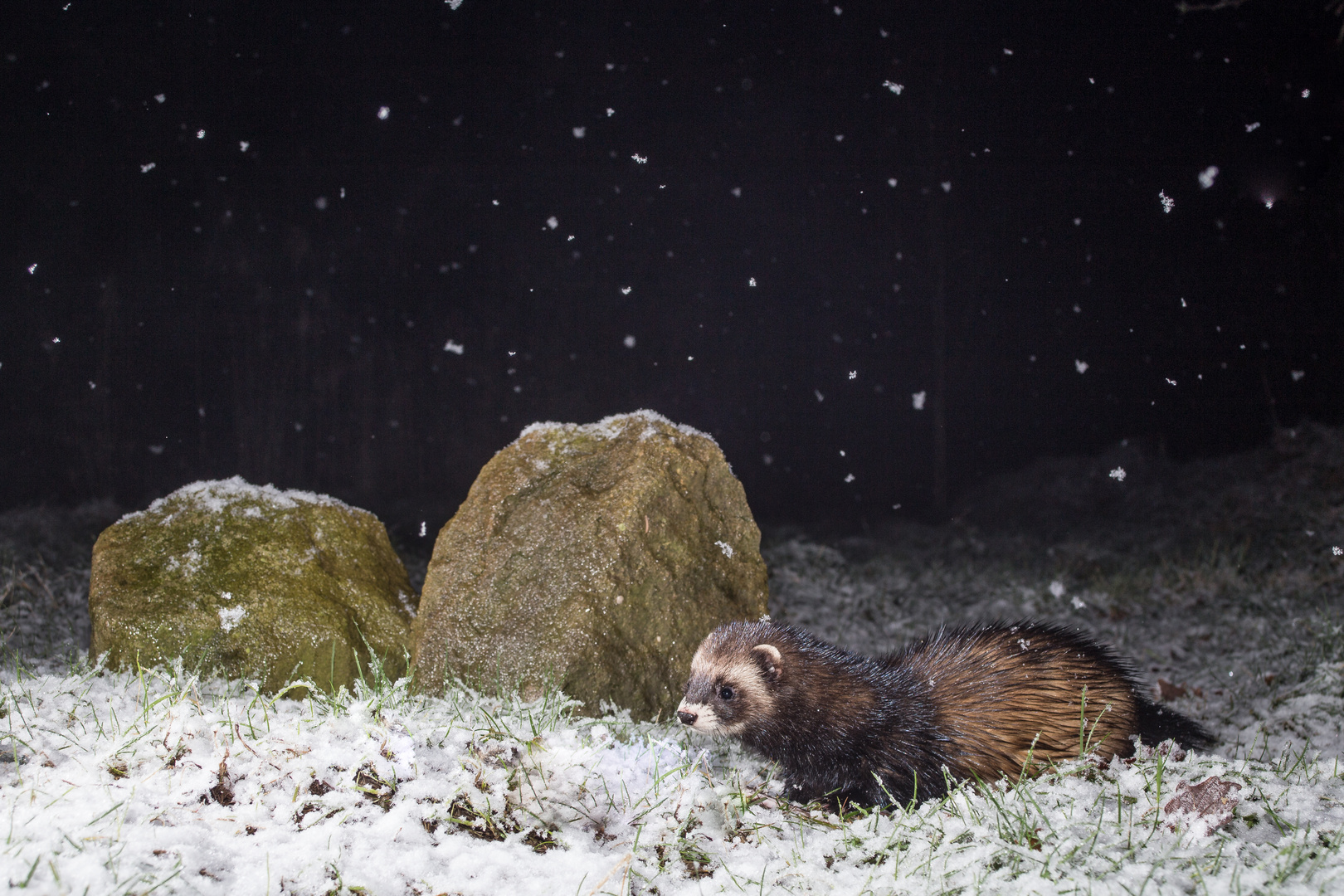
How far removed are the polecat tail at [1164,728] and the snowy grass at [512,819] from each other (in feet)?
2.05

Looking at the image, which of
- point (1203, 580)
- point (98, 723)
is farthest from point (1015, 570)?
point (98, 723)

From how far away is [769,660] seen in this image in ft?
13.1

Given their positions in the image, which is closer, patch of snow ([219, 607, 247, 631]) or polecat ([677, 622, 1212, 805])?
polecat ([677, 622, 1212, 805])

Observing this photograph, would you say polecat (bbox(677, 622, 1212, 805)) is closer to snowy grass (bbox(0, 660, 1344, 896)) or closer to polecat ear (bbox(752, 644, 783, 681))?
polecat ear (bbox(752, 644, 783, 681))

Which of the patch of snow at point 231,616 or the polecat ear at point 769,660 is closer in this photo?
the polecat ear at point 769,660

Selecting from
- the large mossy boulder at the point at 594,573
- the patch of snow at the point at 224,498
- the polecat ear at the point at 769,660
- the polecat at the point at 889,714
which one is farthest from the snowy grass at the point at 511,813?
the patch of snow at the point at 224,498

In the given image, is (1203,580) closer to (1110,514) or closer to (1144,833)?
(1144,833)

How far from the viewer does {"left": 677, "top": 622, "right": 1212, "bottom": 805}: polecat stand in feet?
12.9

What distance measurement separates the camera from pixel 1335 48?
1359 centimetres

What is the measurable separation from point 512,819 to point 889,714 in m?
2.10

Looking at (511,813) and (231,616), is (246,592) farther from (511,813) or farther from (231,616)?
(511,813)

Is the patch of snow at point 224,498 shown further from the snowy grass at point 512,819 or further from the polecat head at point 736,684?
the polecat head at point 736,684

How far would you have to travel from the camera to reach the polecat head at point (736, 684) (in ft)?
13.0

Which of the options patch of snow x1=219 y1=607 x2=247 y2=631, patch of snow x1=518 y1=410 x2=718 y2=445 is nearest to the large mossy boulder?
patch of snow x1=518 y1=410 x2=718 y2=445
